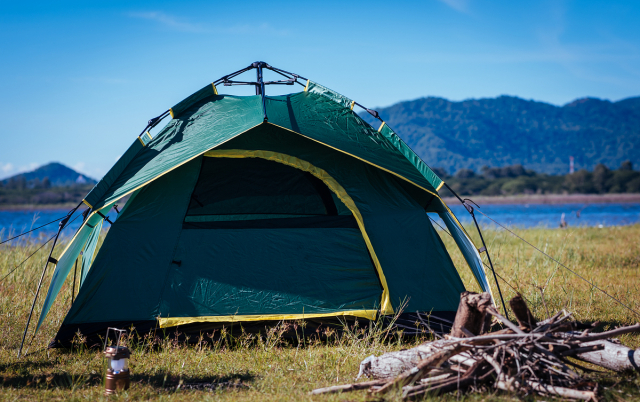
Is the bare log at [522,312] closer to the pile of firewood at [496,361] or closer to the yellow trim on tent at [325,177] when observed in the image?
the pile of firewood at [496,361]

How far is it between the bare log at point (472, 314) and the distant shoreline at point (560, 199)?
57.5 meters

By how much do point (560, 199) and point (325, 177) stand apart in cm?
6169

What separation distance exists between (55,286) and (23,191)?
6500cm

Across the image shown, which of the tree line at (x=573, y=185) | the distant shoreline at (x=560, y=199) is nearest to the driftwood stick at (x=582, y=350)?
the distant shoreline at (x=560, y=199)

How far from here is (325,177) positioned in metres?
4.82

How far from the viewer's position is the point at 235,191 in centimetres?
503

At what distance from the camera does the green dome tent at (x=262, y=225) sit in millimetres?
4418

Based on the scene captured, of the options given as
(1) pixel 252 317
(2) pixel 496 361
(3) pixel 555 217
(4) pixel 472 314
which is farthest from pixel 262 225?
(3) pixel 555 217

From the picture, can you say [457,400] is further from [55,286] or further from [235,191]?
[55,286]

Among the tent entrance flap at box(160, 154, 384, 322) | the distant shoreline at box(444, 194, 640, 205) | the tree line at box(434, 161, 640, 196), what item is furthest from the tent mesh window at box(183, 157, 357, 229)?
the tree line at box(434, 161, 640, 196)

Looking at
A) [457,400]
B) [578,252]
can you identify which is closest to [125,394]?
[457,400]

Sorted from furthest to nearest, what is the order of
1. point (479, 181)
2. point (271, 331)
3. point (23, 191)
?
point (479, 181) < point (23, 191) < point (271, 331)

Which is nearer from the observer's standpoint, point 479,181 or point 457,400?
point 457,400

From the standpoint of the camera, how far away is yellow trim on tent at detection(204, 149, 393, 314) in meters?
4.65
